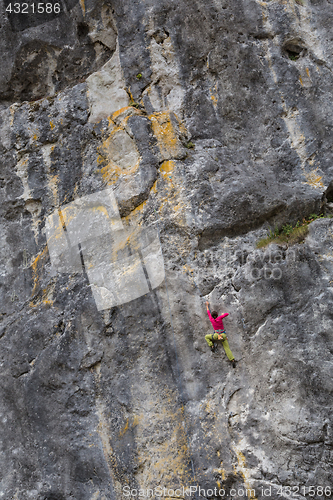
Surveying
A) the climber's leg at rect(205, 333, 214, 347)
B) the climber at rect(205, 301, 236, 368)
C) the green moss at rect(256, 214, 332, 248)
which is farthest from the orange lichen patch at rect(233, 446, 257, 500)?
the green moss at rect(256, 214, 332, 248)

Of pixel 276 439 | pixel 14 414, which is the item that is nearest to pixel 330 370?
pixel 276 439

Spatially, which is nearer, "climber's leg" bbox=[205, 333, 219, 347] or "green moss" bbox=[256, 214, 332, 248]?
"climber's leg" bbox=[205, 333, 219, 347]

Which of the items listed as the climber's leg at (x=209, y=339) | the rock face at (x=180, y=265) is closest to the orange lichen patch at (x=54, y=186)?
the rock face at (x=180, y=265)

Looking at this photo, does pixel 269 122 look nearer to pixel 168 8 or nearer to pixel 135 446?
pixel 168 8

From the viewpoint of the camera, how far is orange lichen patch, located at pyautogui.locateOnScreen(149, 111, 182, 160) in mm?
6164

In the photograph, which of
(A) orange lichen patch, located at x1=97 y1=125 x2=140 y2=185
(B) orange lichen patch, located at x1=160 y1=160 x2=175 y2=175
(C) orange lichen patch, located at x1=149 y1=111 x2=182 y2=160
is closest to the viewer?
(B) orange lichen patch, located at x1=160 y1=160 x2=175 y2=175

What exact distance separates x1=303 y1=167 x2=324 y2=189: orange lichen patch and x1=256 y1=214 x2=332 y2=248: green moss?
0.46 m

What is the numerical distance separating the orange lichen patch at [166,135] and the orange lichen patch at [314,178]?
1900mm

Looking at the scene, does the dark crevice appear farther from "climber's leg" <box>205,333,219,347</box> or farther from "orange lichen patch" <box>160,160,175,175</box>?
"climber's leg" <box>205,333,219,347</box>

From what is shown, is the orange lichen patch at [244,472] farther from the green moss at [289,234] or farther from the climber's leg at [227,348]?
the green moss at [289,234]

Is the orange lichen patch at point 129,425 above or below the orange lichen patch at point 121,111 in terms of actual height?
below

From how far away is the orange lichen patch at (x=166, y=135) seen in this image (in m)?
6.16

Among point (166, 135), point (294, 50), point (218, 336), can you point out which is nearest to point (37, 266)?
point (166, 135)

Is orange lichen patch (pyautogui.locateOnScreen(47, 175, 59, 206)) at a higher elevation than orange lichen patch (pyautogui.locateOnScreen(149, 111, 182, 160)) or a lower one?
A: lower
